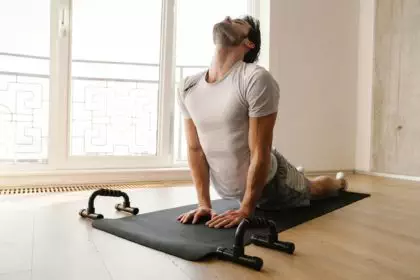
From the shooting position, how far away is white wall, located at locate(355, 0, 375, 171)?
12.7 ft

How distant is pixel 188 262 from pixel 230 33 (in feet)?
3.09

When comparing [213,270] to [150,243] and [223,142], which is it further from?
[223,142]

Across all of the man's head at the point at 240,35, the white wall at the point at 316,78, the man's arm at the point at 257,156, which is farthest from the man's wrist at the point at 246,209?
the white wall at the point at 316,78

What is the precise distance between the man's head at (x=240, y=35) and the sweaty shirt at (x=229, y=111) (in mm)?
94

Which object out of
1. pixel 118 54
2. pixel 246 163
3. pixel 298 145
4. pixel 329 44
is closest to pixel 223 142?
pixel 246 163

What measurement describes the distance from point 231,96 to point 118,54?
75.0 inches

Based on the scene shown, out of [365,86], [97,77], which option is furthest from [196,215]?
[365,86]

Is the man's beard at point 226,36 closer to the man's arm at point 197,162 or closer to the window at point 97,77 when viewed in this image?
the man's arm at point 197,162

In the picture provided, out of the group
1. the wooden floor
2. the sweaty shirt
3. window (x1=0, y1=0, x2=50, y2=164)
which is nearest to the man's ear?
the sweaty shirt

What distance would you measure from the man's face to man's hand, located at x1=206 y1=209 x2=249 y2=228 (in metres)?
0.68

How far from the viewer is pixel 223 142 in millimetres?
1688

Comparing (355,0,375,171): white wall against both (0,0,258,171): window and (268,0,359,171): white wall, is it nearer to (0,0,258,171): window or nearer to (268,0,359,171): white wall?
(268,0,359,171): white wall

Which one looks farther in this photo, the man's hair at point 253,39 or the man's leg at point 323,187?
the man's leg at point 323,187

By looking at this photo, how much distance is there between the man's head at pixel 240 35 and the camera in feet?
5.62
